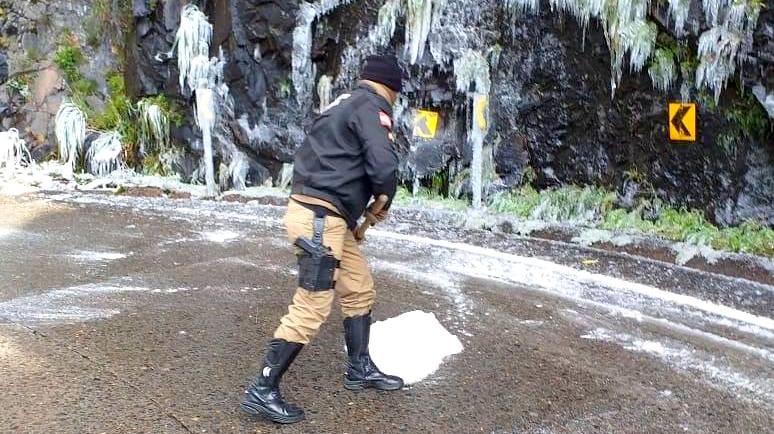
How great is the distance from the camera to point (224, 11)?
40.4 feet

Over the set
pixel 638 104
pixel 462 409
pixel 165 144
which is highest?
pixel 638 104

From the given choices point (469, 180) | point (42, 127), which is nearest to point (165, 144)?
point (42, 127)

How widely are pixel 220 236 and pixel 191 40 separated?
576 centimetres

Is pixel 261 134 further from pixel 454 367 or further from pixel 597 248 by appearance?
pixel 454 367

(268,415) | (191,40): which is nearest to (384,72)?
(268,415)

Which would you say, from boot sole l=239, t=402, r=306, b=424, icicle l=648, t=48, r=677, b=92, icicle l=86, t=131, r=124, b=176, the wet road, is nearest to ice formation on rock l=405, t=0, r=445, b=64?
icicle l=648, t=48, r=677, b=92

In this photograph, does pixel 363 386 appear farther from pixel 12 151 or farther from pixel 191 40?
pixel 12 151

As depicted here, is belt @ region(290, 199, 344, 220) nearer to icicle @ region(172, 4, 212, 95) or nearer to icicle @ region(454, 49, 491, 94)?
icicle @ region(454, 49, 491, 94)

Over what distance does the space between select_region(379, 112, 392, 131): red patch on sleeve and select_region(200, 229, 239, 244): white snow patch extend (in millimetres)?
4466

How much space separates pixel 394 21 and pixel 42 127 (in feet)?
26.6

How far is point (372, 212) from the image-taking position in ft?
12.5

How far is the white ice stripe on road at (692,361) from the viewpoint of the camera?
13.7 feet

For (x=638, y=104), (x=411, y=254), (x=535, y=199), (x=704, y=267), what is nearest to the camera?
(x=704, y=267)

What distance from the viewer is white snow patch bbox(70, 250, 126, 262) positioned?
6.80 metres
